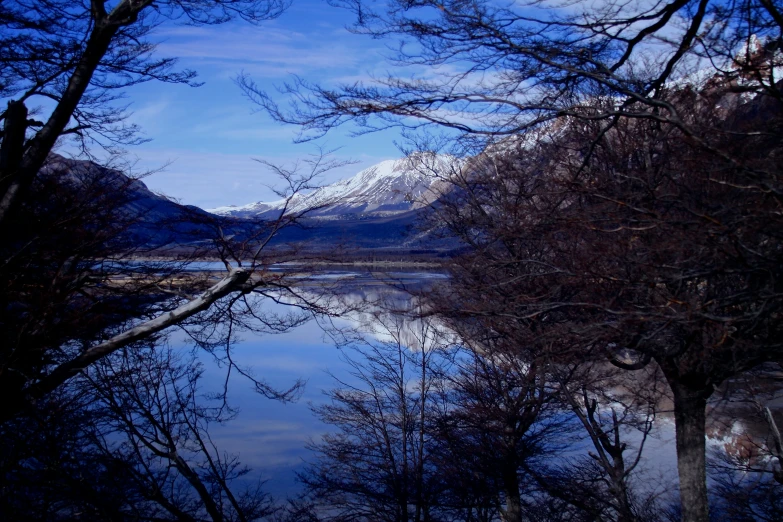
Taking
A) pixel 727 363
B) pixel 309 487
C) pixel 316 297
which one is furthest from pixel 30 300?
pixel 727 363

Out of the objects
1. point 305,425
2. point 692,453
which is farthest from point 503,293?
point 305,425

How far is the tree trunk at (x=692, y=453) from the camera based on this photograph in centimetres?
848

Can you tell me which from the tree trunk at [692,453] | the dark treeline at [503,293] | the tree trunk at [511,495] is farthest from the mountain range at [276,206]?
the tree trunk at [692,453]

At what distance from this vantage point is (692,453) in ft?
28.2

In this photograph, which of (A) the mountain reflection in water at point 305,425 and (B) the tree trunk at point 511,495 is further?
(A) the mountain reflection in water at point 305,425

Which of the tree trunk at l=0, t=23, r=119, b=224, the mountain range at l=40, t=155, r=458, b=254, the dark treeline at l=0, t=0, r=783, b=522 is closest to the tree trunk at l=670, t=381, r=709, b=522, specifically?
the dark treeline at l=0, t=0, r=783, b=522

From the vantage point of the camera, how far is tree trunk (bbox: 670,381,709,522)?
334 inches

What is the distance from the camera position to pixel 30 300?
726 centimetres

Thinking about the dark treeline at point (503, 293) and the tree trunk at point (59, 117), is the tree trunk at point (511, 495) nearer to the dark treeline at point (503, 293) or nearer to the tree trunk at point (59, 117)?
the dark treeline at point (503, 293)

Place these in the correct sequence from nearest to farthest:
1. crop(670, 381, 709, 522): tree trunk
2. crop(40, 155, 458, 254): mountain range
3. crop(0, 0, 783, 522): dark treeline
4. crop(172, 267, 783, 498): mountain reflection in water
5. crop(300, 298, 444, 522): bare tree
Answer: crop(0, 0, 783, 522): dark treeline
crop(670, 381, 709, 522): tree trunk
crop(40, 155, 458, 254): mountain range
crop(300, 298, 444, 522): bare tree
crop(172, 267, 783, 498): mountain reflection in water

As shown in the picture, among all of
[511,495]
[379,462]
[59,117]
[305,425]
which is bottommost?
[511,495]

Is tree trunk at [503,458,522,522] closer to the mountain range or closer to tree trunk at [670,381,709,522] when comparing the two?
tree trunk at [670,381,709,522]

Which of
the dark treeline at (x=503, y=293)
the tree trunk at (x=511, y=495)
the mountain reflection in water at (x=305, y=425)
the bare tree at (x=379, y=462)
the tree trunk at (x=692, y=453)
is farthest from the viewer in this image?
the mountain reflection in water at (x=305, y=425)

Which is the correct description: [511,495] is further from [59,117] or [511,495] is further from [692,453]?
[59,117]
